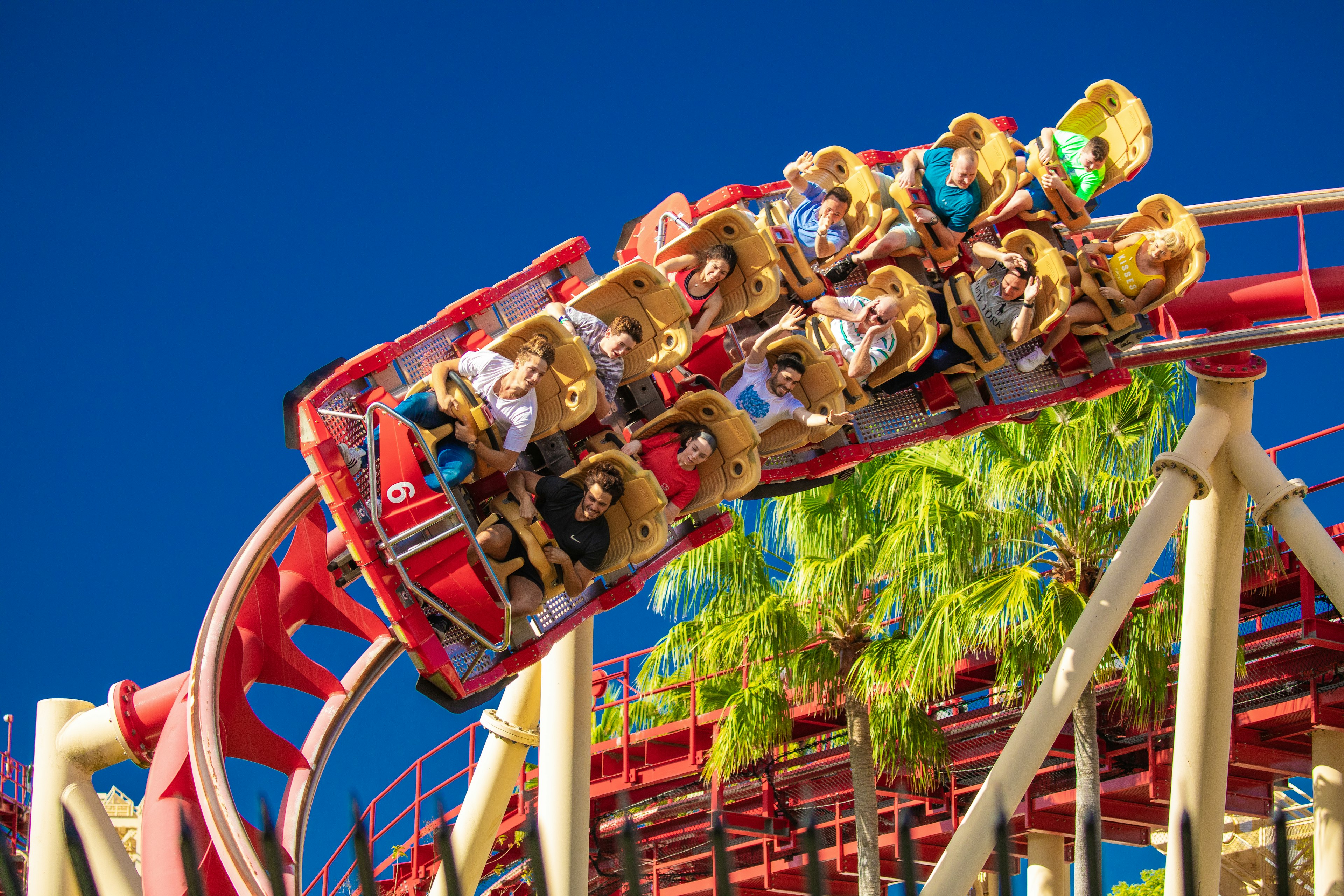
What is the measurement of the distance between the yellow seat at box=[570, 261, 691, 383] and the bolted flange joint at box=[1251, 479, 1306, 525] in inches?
175

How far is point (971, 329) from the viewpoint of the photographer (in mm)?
8352

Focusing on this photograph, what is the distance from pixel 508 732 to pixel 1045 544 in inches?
170

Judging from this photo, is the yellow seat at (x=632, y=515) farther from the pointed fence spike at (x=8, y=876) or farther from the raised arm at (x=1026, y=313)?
the pointed fence spike at (x=8, y=876)

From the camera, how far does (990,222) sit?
362 inches

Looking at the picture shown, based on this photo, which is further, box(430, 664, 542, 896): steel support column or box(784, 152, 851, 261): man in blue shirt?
box(430, 664, 542, 896): steel support column

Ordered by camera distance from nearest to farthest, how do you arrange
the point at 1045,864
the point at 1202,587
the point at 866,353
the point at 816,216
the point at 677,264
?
1. the point at 677,264
2. the point at 866,353
3. the point at 816,216
4. the point at 1202,587
5. the point at 1045,864

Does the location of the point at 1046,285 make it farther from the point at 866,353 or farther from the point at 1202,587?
the point at 1202,587

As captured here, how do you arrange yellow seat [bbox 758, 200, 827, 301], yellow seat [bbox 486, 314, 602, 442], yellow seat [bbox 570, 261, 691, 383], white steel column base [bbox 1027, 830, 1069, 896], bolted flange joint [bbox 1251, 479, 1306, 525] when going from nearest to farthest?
1. yellow seat [bbox 486, 314, 602, 442]
2. yellow seat [bbox 570, 261, 691, 383]
3. yellow seat [bbox 758, 200, 827, 301]
4. bolted flange joint [bbox 1251, 479, 1306, 525]
5. white steel column base [bbox 1027, 830, 1069, 896]

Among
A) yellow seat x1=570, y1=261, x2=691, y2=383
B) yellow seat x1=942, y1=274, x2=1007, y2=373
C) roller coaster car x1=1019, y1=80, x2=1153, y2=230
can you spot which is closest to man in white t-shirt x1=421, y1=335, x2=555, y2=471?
yellow seat x1=570, y1=261, x2=691, y2=383

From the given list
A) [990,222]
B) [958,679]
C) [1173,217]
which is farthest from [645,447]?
[958,679]

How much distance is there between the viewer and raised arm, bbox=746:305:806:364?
7.90 m

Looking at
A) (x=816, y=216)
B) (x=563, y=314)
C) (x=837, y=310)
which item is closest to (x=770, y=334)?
(x=837, y=310)

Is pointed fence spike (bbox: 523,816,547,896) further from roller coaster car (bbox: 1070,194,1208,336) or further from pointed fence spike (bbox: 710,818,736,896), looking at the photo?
roller coaster car (bbox: 1070,194,1208,336)

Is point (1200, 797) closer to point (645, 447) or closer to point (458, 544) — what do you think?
point (645, 447)
